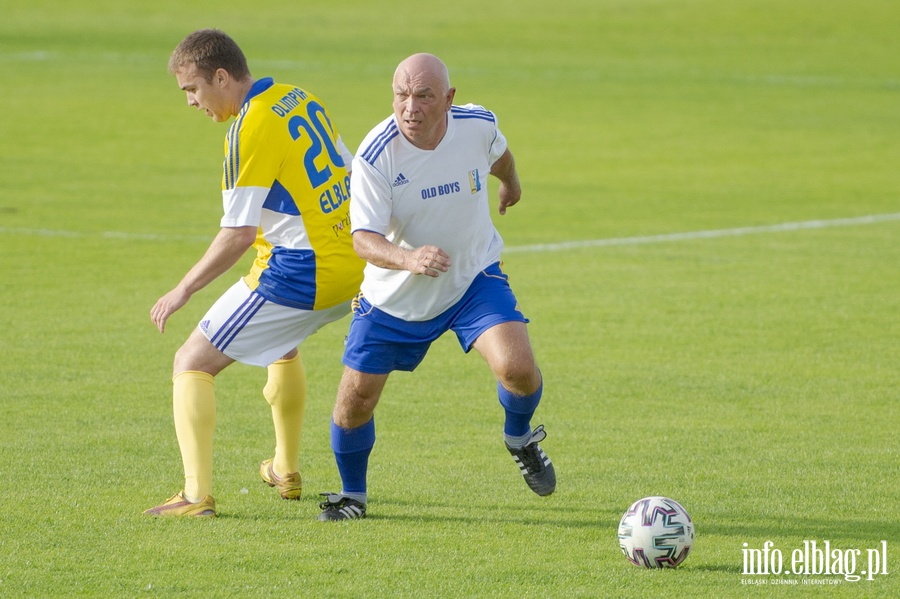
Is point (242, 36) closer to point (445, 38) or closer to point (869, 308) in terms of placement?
point (445, 38)

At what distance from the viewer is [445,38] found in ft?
143

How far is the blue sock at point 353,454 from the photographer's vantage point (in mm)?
6879

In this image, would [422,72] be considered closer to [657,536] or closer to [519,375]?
[519,375]

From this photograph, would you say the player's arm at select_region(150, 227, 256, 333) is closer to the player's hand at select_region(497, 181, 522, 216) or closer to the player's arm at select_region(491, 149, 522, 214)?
the player's arm at select_region(491, 149, 522, 214)

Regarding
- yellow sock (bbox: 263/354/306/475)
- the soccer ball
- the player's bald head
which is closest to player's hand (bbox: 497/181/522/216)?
the player's bald head

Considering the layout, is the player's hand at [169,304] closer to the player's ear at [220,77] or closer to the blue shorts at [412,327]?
the blue shorts at [412,327]

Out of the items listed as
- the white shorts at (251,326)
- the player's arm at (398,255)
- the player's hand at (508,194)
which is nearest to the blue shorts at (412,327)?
the white shorts at (251,326)

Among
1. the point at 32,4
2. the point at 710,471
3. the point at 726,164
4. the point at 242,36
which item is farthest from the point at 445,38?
the point at 710,471

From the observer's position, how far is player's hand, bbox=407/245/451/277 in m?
6.02

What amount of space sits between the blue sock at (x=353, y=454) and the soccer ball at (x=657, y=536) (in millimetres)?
1378

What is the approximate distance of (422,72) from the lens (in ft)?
20.9

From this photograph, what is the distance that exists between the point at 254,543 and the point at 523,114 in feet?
73.0

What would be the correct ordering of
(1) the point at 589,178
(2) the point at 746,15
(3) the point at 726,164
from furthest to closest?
(2) the point at 746,15 < (3) the point at 726,164 < (1) the point at 589,178

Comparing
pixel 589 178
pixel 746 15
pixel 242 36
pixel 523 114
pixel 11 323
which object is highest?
A: pixel 746 15
